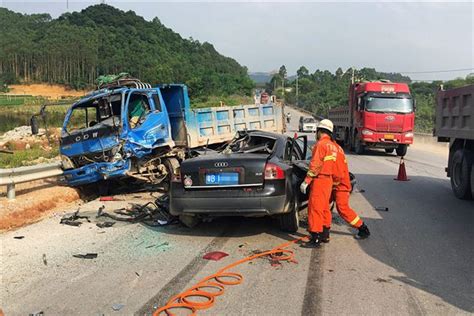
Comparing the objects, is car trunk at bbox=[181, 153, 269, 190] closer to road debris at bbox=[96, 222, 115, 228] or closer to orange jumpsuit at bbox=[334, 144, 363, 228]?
orange jumpsuit at bbox=[334, 144, 363, 228]

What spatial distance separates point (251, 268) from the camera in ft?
16.8

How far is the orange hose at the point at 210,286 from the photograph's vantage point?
404 centimetres

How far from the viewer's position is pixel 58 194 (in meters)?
9.24

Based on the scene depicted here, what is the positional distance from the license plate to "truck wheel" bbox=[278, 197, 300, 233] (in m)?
0.83

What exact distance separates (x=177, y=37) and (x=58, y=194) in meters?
110

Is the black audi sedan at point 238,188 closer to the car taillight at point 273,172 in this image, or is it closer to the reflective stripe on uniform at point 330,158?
the car taillight at point 273,172

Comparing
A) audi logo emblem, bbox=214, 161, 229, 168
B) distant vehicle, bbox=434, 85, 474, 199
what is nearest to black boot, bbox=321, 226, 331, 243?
audi logo emblem, bbox=214, 161, 229, 168

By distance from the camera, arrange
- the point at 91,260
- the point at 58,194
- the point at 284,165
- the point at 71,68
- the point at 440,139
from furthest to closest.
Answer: the point at 71,68 → the point at 440,139 → the point at 58,194 → the point at 284,165 → the point at 91,260

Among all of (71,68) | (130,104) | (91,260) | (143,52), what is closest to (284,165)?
(91,260)

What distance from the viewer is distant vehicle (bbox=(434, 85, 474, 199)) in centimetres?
884

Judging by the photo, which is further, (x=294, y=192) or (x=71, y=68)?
(x=71, y=68)

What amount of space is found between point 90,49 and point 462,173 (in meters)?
98.0

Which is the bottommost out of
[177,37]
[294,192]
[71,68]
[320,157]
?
[294,192]

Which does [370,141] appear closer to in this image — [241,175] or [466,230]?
[466,230]
